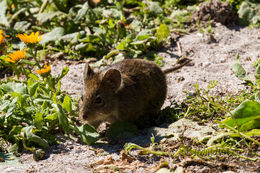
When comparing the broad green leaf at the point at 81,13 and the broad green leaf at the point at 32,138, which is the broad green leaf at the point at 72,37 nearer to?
the broad green leaf at the point at 81,13

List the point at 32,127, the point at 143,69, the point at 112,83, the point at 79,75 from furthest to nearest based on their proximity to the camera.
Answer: the point at 79,75 → the point at 143,69 → the point at 112,83 → the point at 32,127

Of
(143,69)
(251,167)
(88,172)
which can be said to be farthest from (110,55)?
(251,167)

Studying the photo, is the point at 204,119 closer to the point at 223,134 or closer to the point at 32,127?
the point at 223,134

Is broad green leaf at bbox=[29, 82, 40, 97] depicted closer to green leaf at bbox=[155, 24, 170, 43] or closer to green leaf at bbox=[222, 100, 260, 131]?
green leaf at bbox=[222, 100, 260, 131]

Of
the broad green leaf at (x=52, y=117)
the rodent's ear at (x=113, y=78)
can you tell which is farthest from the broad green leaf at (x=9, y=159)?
the rodent's ear at (x=113, y=78)

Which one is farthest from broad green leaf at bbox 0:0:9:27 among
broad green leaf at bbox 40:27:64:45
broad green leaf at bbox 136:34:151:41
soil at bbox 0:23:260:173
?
broad green leaf at bbox 136:34:151:41

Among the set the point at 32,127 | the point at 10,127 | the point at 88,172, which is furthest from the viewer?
the point at 10,127
